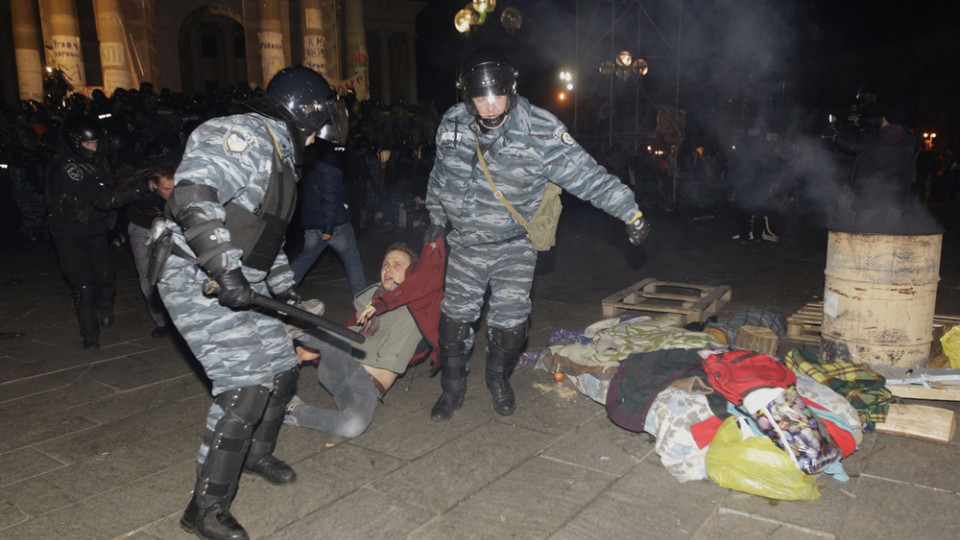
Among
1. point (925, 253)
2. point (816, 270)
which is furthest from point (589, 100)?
point (925, 253)

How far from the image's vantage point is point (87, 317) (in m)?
5.54

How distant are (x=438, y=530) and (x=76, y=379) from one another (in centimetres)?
361

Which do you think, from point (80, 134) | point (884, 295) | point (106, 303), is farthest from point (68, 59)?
point (884, 295)

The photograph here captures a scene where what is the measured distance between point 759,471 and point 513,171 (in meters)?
2.01

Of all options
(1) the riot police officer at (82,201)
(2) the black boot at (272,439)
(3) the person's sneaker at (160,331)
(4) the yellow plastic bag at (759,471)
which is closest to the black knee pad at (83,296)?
(1) the riot police officer at (82,201)

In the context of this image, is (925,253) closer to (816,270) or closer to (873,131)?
(873,131)

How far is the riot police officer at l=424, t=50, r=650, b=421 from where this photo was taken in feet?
11.9

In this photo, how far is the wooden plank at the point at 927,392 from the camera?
371 cm

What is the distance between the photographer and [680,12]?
15492 mm

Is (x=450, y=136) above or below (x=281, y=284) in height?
above

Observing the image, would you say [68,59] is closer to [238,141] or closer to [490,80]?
[490,80]

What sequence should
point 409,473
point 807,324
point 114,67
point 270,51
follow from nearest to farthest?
point 409,473
point 807,324
point 114,67
point 270,51

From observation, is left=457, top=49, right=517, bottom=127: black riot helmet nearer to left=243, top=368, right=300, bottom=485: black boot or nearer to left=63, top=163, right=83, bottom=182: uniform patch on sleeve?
left=243, top=368, right=300, bottom=485: black boot

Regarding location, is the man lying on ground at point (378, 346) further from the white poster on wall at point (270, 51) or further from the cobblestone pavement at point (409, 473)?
the white poster on wall at point (270, 51)
